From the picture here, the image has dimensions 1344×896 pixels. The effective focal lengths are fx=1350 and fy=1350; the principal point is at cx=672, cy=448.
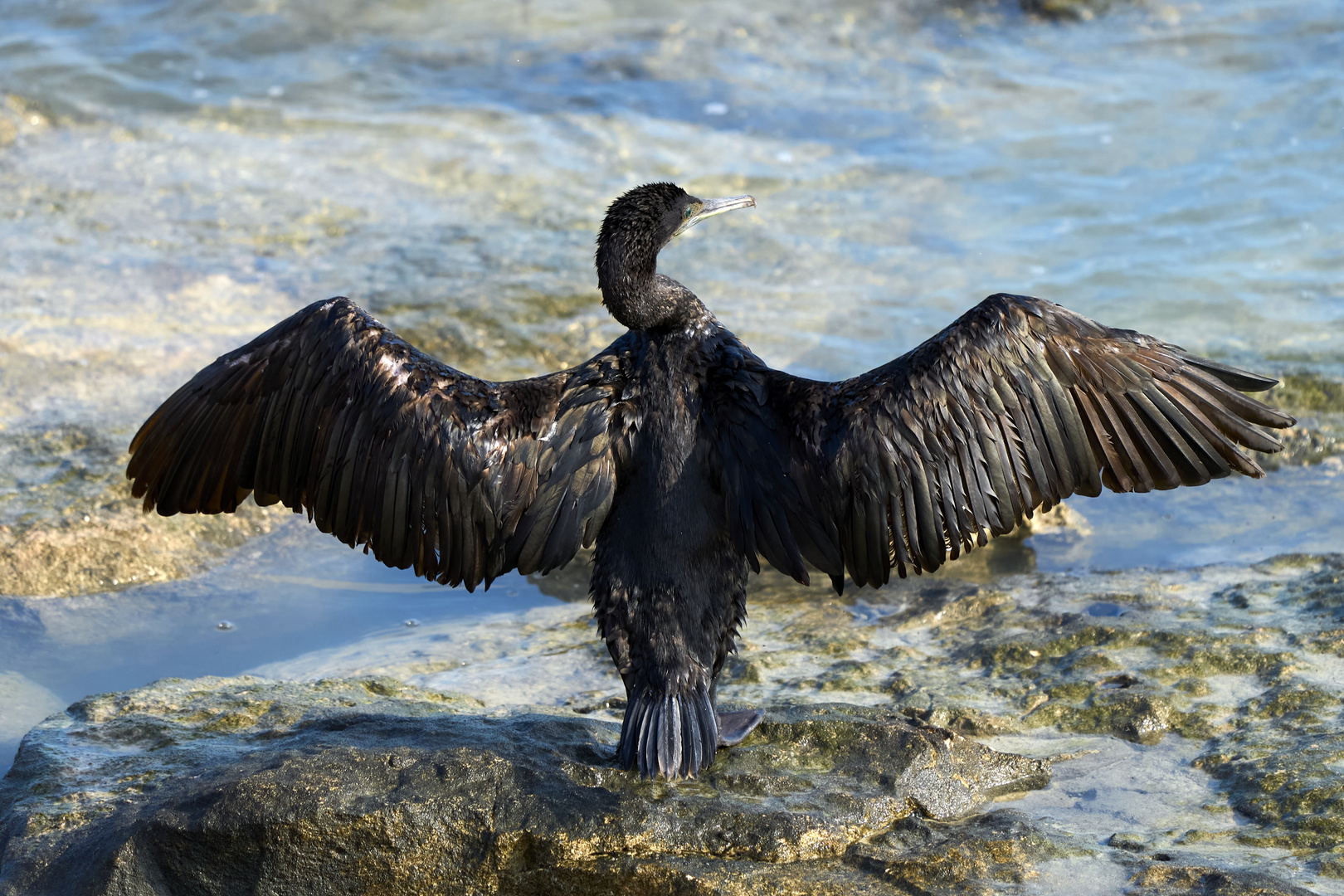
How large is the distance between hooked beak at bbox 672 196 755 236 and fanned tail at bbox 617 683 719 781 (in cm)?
134

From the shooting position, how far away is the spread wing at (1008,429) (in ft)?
11.8

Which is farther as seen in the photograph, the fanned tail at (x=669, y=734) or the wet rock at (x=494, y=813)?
the fanned tail at (x=669, y=734)

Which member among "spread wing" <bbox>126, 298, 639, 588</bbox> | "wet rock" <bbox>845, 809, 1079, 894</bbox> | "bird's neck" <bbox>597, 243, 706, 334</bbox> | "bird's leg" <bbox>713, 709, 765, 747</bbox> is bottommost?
"wet rock" <bbox>845, 809, 1079, 894</bbox>

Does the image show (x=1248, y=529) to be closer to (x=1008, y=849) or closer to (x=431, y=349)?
(x=1008, y=849)

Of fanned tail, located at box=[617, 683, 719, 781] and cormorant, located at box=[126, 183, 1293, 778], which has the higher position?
cormorant, located at box=[126, 183, 1293, 778]

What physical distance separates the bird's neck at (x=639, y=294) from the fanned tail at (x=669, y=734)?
104 cm

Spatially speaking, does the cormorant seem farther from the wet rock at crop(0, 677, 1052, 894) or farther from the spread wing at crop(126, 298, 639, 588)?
the wet rock at crop(0, 677, 1052, 894)

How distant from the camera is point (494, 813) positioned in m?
3.54

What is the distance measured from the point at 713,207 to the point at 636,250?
0.39 m

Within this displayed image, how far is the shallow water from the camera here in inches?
242

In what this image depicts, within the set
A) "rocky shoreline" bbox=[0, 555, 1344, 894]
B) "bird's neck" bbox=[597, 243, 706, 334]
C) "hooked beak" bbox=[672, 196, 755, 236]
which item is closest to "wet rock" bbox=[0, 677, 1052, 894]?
"rocky shoreline" bbox=[0, 555, 1344, 894]

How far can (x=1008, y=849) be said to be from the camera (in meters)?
3.52

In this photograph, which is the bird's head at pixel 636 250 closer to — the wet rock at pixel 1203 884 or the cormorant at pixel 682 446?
the cormorant at pixel 682 446

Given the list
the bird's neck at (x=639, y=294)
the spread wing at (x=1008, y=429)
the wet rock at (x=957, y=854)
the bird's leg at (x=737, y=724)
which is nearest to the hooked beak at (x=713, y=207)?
the bird's neck at (x=639, y=294)
